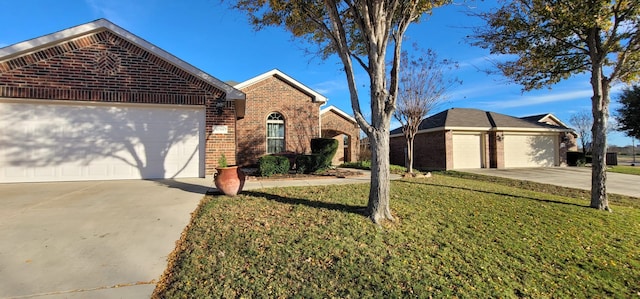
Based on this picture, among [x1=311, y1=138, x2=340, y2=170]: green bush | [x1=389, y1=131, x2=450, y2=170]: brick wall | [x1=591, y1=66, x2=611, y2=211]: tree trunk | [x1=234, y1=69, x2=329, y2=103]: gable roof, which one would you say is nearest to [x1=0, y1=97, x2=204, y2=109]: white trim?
[x1=311, y1=138, x2=340, y2=170]: green bush

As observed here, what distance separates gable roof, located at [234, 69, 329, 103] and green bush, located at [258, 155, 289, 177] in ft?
19.8

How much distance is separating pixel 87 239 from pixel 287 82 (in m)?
12.5

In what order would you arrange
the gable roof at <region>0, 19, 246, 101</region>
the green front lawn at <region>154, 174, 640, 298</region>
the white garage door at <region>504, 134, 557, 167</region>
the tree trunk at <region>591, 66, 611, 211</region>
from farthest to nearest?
the white garage door at <region>504, 134, 557, 167</region> < the gable roof at <region>0, 19, 246, 101</region> < the tree trunk at <region>591, 66, 611, 211</region> < the green front lawn at <region>154, 174, 640, 298</region>

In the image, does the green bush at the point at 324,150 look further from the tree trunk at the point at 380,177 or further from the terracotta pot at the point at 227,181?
the tree trunk at the point at 380,177

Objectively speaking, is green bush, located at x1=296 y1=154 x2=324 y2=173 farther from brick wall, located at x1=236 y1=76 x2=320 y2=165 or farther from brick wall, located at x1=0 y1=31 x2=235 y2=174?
brick wall, located at x1=236 y1=76 x2=320 y2=165

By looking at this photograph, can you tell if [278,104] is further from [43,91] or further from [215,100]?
[43,91]

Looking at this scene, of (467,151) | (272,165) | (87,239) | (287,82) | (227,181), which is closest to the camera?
(87,239)

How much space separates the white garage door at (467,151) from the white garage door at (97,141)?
49.8 feet

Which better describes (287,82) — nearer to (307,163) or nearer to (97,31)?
(307,163)

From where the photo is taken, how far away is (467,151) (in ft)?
57.2

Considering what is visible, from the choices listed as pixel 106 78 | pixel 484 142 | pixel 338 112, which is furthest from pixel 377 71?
pixel 484 142

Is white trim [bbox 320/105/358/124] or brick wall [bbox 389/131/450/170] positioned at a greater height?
white trim [bbox 320/105/358/124]

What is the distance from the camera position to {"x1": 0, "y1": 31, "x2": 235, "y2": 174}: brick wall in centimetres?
719

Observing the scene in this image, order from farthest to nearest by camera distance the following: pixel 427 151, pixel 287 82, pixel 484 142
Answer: pixel 427 151, pixel 484 142, pixel 287 82
